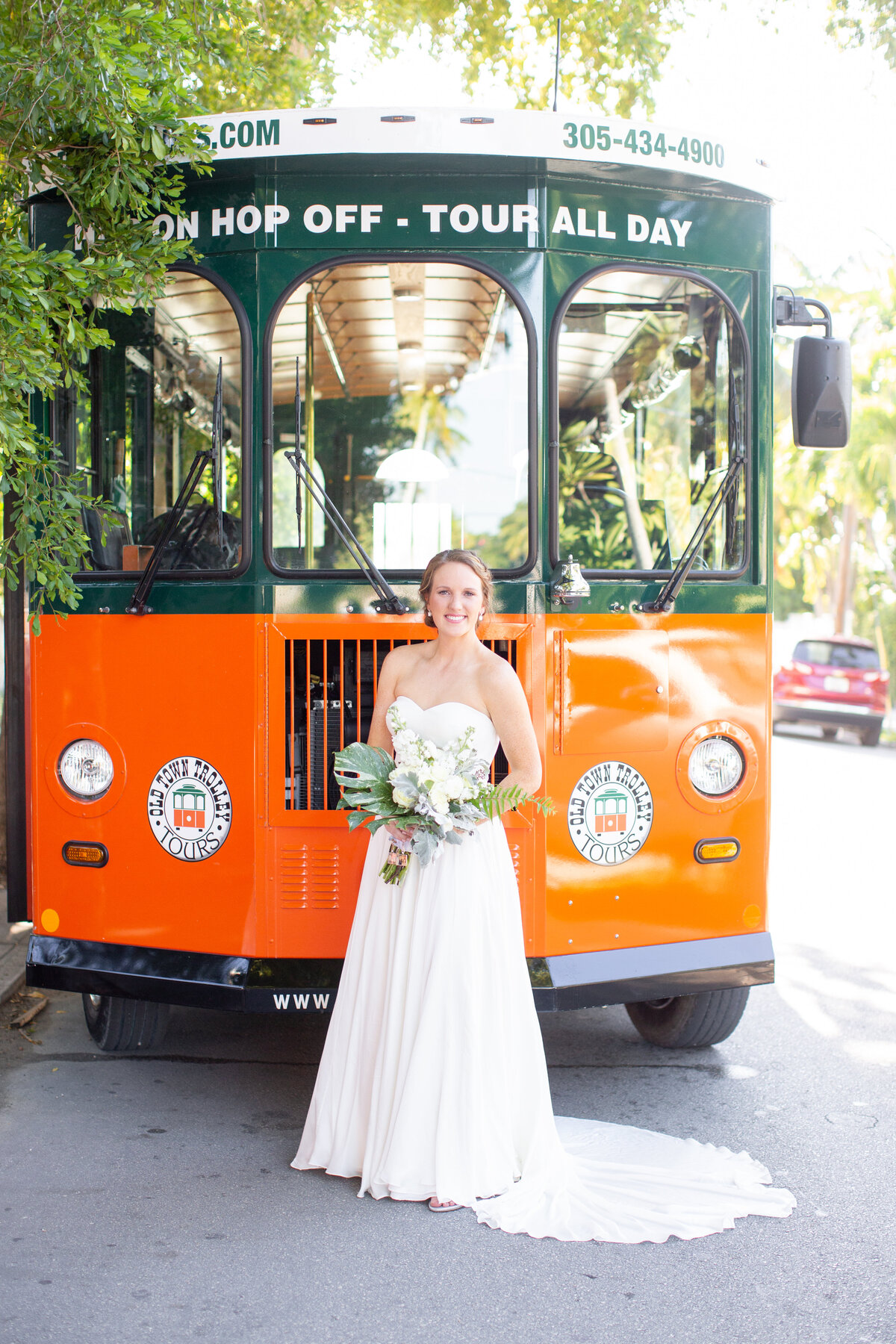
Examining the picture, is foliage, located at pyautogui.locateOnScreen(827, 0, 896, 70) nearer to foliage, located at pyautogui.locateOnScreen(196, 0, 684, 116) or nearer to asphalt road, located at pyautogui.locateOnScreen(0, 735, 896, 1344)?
foliage, located at pyautogui.locateOnScreen(196, 0, 684, 116)

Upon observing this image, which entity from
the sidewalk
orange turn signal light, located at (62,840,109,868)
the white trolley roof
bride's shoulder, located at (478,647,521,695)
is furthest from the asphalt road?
the white trolley roof

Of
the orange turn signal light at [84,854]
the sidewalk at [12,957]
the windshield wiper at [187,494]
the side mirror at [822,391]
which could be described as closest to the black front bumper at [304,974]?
the orange turn signal light at [84,854]

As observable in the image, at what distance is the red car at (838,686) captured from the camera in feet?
59.3

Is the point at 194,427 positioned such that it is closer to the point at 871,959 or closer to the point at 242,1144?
the point at 242,1144

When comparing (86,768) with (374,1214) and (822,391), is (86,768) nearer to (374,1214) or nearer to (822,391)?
(374,1214)

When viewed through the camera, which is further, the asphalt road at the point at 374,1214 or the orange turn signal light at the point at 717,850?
the orange turn signal light at the point at 717,850

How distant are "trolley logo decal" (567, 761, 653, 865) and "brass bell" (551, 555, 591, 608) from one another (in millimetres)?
541

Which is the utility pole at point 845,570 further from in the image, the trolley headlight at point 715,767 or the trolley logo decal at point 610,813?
the trolley logo decal at point 610,813

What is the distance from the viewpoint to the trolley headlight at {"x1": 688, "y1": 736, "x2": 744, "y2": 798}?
4.11 metres

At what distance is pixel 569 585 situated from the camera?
3.84m

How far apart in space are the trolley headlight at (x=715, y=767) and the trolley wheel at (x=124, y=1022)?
2186 mm

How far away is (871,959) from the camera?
6371 millimetres

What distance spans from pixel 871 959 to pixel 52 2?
5.55 metres

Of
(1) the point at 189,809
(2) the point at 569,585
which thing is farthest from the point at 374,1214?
(2) the point at 569,585
